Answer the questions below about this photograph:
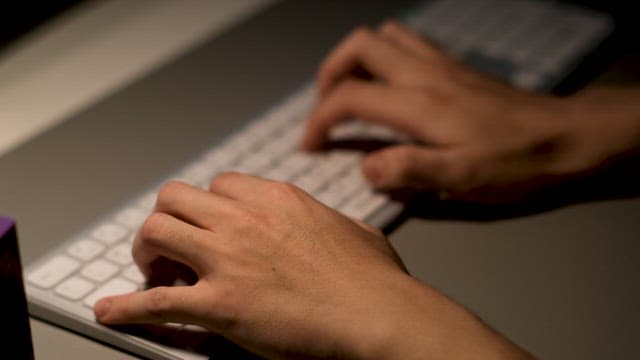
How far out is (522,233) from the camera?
86 centimetres

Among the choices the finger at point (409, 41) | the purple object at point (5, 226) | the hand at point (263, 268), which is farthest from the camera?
the finger at point (409, 41)

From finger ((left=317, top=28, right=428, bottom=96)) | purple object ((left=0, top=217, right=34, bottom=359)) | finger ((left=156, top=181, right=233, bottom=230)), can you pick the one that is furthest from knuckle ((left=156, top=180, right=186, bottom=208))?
finger ((left=317, top=28, right=428, bottom=96))

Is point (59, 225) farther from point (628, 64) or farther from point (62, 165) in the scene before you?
point (628, 64)

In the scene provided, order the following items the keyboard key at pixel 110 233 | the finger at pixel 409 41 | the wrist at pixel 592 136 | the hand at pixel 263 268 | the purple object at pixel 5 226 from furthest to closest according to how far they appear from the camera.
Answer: the finger at pixel 409 41 → the wrist at pixel 592 136 → the keyboard key at pixel 110 233 → the hand at pixel 263 268 → the purple object at pixel 5 226

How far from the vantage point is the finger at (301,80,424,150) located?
3.02 ft

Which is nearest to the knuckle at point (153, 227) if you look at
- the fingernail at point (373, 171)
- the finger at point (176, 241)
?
the finger at point (176, 241)

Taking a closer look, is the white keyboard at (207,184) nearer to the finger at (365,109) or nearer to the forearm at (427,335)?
the finger at (365,109)

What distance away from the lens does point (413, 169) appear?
0.86 meters

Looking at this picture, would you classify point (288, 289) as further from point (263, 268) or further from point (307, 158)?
point (307, 158)

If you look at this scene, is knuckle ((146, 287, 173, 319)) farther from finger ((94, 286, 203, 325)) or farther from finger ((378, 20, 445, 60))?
finger ((378, 20, 445, 60))

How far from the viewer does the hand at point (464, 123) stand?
0.88m

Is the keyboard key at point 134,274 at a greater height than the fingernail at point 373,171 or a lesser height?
greater

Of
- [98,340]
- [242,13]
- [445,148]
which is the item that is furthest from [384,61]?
[98,340]

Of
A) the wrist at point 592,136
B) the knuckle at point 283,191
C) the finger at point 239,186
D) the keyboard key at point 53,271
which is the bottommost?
the wrist at point 592,136
